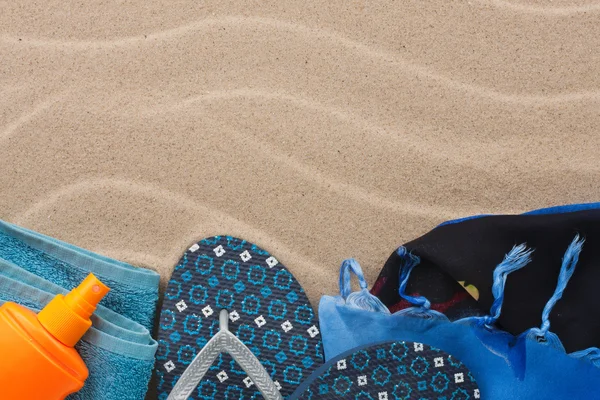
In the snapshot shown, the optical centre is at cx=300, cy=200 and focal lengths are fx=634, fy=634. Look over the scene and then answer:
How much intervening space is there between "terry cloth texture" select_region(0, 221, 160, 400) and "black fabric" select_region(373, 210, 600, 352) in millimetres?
347

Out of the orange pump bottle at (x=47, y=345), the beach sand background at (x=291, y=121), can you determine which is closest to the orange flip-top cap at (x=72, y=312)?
the orange pump bottle at (x=47, y=345)

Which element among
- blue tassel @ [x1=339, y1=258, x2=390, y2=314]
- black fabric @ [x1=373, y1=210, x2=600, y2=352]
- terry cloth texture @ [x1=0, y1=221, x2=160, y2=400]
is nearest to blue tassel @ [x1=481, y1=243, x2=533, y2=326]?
black fabric @ [x1=373, y1=210, x2=600, y2=352]

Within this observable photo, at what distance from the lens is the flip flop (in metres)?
0.81

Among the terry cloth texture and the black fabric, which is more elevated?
the black fabric

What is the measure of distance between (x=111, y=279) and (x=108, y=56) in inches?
11.4

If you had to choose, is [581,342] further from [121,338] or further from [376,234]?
[121,338]

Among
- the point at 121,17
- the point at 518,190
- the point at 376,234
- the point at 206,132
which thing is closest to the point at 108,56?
the point at 121,17

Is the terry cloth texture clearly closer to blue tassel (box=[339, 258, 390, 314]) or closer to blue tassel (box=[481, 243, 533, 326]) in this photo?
blue tassel (box=[339, 258, 390, 314])

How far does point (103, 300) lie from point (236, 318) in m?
0.17

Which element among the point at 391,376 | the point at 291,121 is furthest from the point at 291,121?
the point at 391,376

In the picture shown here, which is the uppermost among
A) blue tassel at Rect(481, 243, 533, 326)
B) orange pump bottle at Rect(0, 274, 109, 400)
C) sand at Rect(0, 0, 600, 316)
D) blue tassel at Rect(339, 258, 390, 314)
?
sand at Rect(0, 0, 600, 316)

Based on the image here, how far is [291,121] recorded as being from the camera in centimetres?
83

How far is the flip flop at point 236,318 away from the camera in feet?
2.66

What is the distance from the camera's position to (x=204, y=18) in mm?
834
